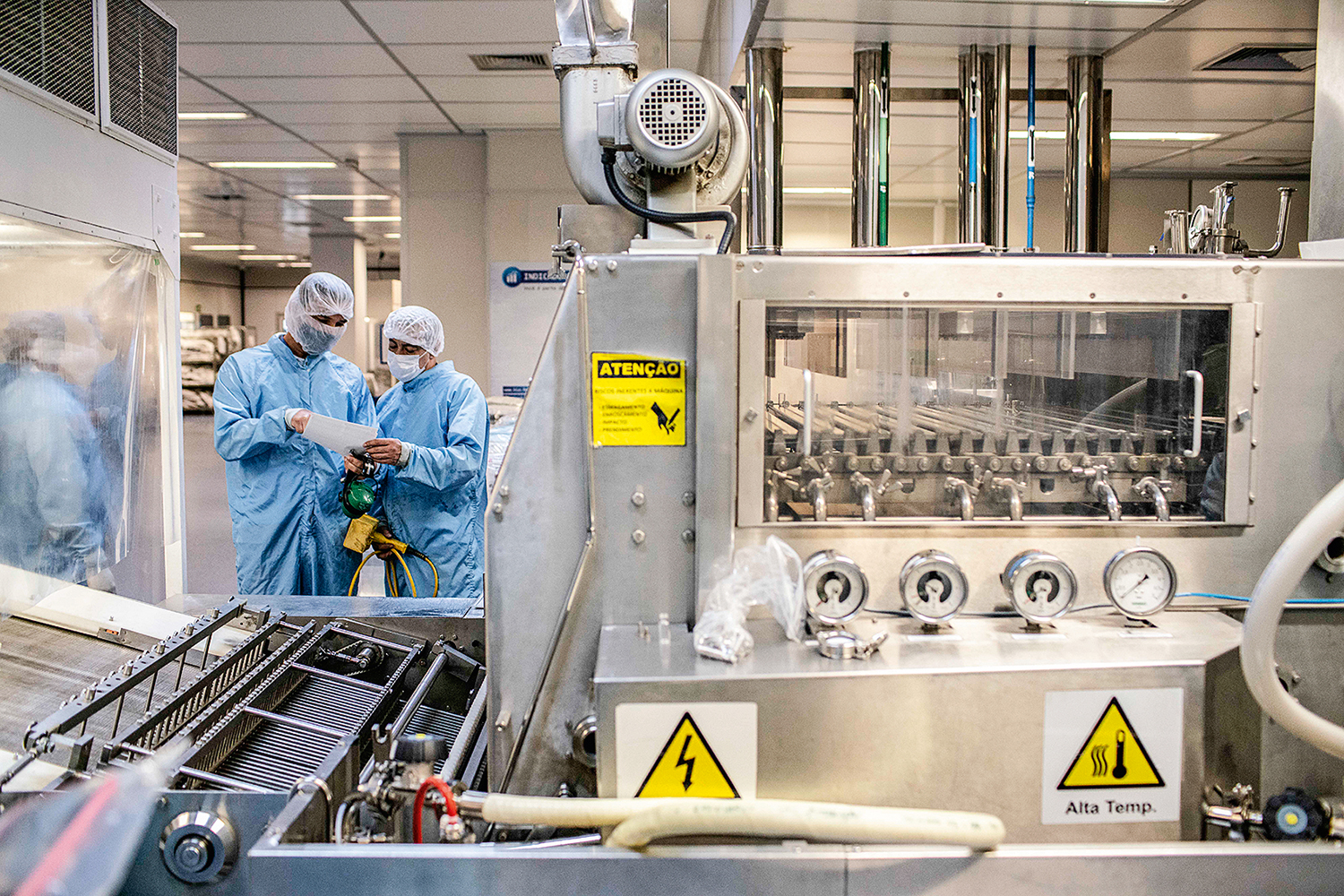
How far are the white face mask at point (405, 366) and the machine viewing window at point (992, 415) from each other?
181cm

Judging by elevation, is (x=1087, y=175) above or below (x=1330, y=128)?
above

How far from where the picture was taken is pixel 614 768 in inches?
39.9

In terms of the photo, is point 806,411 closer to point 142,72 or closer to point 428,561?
point 428,561

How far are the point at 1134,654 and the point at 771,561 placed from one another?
42 cm

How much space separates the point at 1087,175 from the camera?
2.78 meters

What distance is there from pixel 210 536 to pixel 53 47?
4.27 m

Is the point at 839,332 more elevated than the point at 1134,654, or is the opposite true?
the point at 839,332

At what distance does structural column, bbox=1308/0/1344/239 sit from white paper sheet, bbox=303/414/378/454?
2.08m

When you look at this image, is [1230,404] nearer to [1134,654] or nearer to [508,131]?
[1134,654]

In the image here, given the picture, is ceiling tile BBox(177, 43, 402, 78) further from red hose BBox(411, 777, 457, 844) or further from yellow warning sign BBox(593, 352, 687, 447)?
red hose BBox(411, 777, 457, 844)

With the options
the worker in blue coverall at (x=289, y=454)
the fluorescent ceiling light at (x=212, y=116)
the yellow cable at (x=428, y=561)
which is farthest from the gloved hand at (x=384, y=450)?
the fluorescent ceiling light at (x=212, y=116)

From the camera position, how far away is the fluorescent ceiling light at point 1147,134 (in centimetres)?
509

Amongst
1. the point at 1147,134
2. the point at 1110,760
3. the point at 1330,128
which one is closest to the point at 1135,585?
the point at 1110,760

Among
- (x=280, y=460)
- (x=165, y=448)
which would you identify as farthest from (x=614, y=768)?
(x=165, y=448)
